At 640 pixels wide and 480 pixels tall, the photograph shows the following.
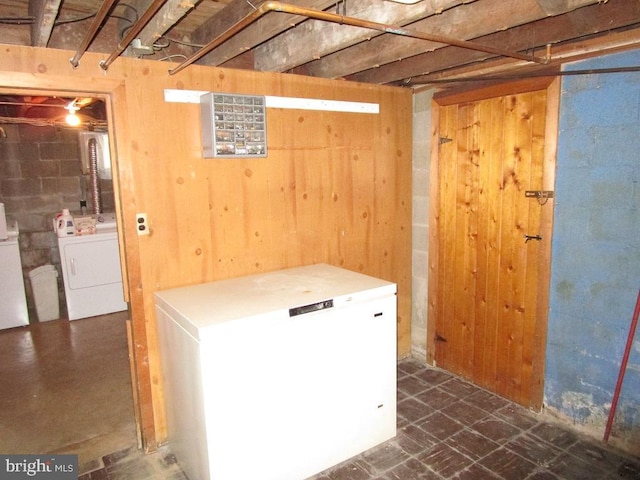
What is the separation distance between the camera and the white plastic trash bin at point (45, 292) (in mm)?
4339

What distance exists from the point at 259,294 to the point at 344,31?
4.18 ft

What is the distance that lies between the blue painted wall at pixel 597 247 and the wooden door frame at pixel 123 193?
7.40 ft

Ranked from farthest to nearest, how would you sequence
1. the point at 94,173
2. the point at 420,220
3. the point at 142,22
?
the point at 94,173, the point at 420,220, the point at 142,22

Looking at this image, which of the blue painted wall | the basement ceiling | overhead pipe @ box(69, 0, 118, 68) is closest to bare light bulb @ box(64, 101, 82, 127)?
the basement ceiling

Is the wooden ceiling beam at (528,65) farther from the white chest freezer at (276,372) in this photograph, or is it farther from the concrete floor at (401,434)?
the concrete floor at (401,434)

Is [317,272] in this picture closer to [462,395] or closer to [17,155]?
[462,395]

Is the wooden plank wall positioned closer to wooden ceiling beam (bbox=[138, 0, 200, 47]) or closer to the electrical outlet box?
the electrical outlet box

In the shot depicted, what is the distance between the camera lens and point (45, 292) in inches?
172

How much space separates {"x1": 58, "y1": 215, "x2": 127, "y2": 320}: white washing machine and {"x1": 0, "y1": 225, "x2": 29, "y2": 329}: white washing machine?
0.37 m

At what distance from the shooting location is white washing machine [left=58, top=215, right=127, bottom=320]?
4.30 m

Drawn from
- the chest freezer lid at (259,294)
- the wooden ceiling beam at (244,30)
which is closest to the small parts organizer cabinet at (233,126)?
the wooden ceiling beam at (244,30)

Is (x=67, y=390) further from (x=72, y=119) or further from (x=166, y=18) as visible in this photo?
(x=72, y=119)

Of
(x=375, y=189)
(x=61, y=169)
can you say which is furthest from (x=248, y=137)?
(x=61, y=169)

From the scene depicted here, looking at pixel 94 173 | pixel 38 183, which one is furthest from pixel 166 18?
pixel 38 183
